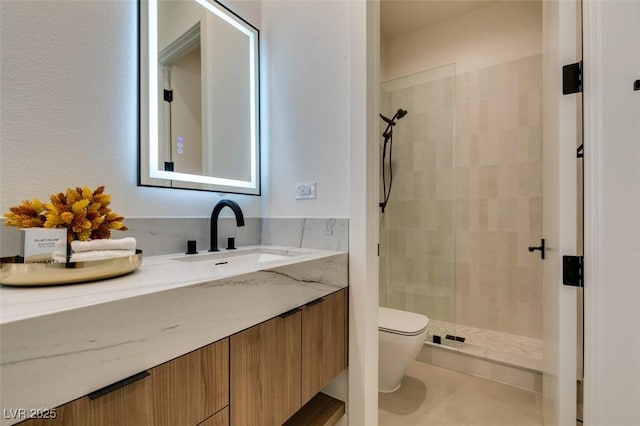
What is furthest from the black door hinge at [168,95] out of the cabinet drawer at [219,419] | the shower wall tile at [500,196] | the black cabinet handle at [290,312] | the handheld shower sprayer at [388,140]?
the shower wall tile at [500,196]

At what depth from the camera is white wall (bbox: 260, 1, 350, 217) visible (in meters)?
1.33

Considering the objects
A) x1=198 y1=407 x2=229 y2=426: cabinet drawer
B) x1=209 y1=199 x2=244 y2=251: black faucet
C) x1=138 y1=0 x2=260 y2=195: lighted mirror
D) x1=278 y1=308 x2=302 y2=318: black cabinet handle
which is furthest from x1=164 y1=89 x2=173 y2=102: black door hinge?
x1=198 y1=407 x2=229 y2=426: cabinet drawer

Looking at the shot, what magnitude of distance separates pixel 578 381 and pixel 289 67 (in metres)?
1.79

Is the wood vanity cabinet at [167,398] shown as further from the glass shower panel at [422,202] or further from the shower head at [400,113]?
the shower head at [400,113]

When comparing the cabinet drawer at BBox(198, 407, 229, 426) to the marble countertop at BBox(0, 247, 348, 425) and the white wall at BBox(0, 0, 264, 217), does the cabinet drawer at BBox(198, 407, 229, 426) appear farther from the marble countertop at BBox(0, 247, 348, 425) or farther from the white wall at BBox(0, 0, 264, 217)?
the white wall at BBox(0, 0, 264, 217)

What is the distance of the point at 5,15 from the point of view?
839 millimetres

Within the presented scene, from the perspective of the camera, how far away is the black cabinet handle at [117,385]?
522mm

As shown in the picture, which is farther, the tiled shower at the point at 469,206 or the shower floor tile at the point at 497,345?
the tiled shower at the point at 469,206

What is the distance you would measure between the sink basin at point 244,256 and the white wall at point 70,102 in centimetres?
26

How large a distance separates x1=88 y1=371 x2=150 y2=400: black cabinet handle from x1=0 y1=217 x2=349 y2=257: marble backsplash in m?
0.62

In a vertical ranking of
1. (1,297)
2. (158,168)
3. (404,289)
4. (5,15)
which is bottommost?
(404,289)
